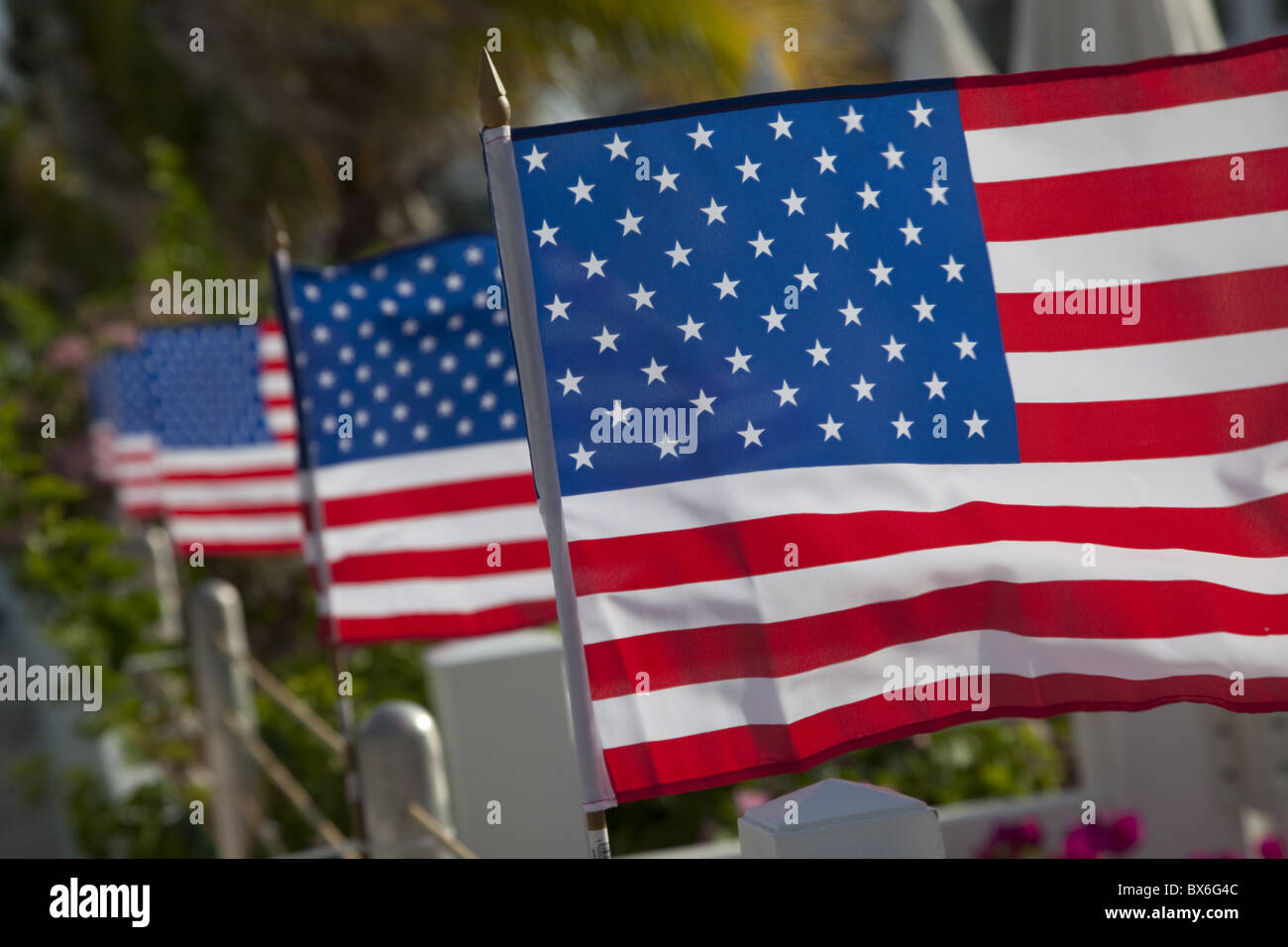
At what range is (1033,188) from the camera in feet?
9.57

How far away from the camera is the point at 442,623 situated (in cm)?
488

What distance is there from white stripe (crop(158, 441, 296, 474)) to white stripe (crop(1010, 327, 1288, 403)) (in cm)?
466

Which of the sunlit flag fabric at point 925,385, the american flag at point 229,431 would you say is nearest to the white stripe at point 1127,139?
the sunlit flag fabric at point 925,385

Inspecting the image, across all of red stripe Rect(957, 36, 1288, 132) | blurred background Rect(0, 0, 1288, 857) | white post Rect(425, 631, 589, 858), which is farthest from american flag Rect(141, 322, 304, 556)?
red stripe Rect(957, 36, 1288, 132)

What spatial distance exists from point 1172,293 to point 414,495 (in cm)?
285

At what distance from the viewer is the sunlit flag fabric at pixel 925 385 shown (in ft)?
Result: 9.21

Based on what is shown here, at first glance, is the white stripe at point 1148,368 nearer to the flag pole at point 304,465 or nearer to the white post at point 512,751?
the white post at point 512,751

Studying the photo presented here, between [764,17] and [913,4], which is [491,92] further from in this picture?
[764,17]

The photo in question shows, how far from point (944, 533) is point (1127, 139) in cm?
91

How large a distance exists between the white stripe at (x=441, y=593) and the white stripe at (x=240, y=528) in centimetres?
204

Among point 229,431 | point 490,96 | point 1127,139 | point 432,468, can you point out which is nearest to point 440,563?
point 432,468

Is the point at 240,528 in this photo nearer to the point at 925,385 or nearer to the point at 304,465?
the point at 304,465
